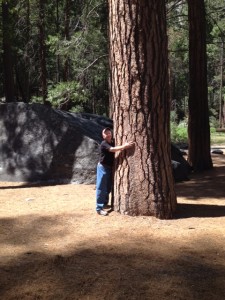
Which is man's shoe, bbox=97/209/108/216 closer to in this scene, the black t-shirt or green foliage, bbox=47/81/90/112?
the black t-shirt

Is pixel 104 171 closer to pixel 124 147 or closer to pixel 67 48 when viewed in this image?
pixel 124 147

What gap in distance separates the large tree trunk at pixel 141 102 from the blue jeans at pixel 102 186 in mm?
314

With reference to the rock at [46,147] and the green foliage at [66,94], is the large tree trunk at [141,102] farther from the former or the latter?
the green foliage at [66,94]

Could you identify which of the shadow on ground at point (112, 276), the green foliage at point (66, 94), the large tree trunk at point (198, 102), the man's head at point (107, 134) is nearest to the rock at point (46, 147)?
the large tree trunk at point (198, 102)

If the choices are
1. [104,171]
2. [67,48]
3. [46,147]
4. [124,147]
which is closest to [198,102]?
[46,147]

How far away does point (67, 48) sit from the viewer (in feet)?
45.5

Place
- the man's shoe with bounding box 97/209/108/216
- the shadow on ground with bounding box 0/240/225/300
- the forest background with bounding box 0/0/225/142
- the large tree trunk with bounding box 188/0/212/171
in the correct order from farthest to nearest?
the forest background with bounding box 0/0/225/142
the large tree trunk with bounding box 188/0/212/171
the man's shoe with bounding box 97/209/108/216
the shadow on ground with bounding box 0/240/225/300

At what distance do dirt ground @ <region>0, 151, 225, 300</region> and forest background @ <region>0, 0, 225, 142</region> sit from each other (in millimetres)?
7798

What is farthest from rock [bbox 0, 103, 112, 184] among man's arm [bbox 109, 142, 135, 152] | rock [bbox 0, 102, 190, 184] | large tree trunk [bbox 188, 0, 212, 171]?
man's arm [bbox 109, 142, 135, 152]

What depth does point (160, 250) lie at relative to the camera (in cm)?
517

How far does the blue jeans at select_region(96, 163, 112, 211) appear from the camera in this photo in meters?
6.80

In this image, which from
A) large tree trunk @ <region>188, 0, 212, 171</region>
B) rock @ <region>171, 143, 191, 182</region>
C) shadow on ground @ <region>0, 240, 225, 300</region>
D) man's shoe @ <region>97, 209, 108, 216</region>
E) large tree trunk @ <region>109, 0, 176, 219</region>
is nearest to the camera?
shadow on ground @ <region>0, 240, 225, 300</region>

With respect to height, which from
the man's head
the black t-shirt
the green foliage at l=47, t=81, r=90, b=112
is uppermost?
the green foliage at l=47, t=81, r=90, b=112

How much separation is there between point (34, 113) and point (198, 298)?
7.80 metres
